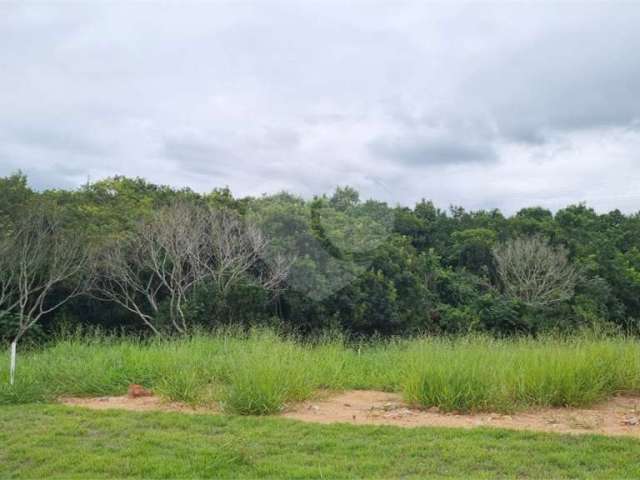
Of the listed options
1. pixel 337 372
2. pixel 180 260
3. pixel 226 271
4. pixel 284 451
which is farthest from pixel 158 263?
pixel 284 451

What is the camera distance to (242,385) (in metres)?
7.68

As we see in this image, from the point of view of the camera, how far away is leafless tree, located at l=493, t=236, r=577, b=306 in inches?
950

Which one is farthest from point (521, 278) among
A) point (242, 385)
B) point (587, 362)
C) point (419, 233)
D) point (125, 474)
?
point (125, 474)

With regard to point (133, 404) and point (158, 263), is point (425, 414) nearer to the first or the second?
point (133, 404)

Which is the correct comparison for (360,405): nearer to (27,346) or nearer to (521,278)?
(27,346)

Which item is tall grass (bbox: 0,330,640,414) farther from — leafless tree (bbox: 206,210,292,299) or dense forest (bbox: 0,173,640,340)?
leafless tree (bbox: 206,210,292,299)

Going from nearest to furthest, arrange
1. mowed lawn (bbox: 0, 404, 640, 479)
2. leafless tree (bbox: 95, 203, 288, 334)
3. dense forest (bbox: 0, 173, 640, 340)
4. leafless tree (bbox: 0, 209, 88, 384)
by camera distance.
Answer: mowed lawn (bbox: 0, 404, 640, 479), leafless tree (bbox: 0, 209, 88, 384), dense forest (bbox: 0, 173, 640, 340), leafless tree (bbox: 95, 203, 288, 334)

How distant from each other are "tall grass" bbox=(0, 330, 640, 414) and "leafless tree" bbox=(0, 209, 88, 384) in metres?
6.56

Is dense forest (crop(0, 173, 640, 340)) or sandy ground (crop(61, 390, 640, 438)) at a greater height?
dense forest (crop(0, 173, 640, 340))

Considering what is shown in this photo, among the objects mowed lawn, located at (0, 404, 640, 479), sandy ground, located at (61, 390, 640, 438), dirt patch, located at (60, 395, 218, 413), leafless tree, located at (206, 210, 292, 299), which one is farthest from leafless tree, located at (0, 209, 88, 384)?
mowed lawn, located at (0, 404, 640, 479)

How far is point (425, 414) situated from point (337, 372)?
246cm

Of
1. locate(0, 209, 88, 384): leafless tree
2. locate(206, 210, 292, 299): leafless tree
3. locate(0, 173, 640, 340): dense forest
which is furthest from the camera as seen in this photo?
locate(206, 210, 292, 299): leafless tree

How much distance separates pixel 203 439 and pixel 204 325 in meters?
11.4

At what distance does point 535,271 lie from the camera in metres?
24.7
